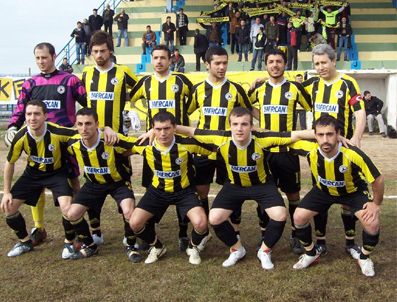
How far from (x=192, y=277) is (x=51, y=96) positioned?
2.60 metres

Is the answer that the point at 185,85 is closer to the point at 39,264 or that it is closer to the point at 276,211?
the point at 276,211

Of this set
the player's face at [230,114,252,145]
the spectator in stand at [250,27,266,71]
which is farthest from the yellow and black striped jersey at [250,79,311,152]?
the spectator in stand at [250,27,266,71]

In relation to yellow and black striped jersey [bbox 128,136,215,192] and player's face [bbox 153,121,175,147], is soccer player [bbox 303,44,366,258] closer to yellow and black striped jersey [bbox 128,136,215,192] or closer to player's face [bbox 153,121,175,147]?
yellow and black striped jersey [bbox 128,136,215,192]

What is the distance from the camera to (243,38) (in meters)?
18.6

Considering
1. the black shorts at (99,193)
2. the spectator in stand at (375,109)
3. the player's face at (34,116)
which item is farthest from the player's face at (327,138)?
the spectator in stand at (375,109)

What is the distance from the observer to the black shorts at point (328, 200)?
13.9 feet

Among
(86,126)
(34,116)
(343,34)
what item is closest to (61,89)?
(34,116)

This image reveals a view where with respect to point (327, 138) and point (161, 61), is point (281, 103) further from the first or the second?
point (161, 61)

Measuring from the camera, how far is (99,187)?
4.78m

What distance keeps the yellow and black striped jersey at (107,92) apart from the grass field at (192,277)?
4.61 feet

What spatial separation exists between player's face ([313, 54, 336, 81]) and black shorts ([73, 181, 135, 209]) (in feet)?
7.57

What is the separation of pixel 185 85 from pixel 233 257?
1.93 meters

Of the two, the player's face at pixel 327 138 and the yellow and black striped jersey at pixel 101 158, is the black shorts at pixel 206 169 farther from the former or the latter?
the player's face at pixel 327 138

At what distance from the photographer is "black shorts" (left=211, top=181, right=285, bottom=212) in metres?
4.48
